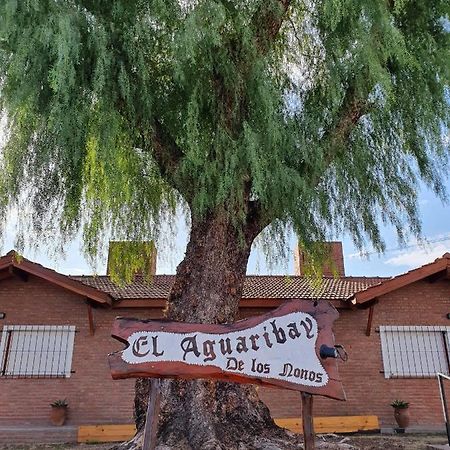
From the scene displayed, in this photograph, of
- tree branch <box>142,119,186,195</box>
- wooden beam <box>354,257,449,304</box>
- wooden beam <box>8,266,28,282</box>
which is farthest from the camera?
wooden beam <box>8,266,28,282</box>

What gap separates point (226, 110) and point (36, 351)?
734 cm

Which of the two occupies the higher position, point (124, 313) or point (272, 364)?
point (124, 313)

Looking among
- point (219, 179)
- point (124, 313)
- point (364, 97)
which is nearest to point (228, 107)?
point (219, 179)

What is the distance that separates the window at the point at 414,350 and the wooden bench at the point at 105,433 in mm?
5403

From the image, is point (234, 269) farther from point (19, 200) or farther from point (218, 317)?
point (19, 200)

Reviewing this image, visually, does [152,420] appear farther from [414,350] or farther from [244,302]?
[414,350]

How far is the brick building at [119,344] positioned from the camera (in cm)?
970

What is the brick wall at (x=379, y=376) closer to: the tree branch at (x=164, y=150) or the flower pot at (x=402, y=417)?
the flower pot at (x=402, y=417)

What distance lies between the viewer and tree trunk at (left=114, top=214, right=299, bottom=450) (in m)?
4.86

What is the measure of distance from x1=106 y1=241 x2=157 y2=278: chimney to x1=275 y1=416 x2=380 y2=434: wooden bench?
4.18 metres

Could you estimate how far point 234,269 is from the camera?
5699 mm

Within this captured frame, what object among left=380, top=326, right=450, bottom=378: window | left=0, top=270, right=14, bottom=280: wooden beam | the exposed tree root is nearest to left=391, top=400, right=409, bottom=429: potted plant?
left=380, top=326, right=450, bottom=378: window

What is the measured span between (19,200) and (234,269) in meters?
2.71

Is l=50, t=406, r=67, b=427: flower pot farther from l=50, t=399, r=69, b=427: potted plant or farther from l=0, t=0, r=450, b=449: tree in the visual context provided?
l=0, t=0, r=450, b=449: tree
